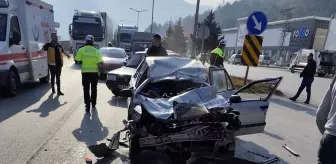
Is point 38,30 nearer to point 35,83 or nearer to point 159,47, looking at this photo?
point 35,83

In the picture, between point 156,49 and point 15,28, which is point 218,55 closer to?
point 156,49

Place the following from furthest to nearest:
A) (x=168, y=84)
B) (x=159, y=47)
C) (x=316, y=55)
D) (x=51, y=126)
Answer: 1. (x=316, y=55)
2. (x=159, y=47)
3. (x=51, y=126)
4. (x=168, y=84)

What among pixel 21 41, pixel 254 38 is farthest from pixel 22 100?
pixel 254 38

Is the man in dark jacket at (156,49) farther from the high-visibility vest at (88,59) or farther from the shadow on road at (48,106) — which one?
the shadow on road at (48,106)

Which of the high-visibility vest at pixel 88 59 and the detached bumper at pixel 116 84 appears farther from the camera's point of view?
the detached bumper at pixel 116 84

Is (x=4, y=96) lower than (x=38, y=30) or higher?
lower

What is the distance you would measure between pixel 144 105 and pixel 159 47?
14.4ft

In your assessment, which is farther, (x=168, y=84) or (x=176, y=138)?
(x=168, y=84)

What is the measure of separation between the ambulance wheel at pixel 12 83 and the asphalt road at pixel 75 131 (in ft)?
0.77

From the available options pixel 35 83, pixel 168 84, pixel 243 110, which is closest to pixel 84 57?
pixel 168 84

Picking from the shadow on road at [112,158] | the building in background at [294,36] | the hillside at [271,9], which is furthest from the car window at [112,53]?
the hillside at [271,9]

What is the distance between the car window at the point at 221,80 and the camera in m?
5.53

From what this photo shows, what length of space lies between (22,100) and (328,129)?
26.7ft

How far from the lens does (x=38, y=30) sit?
1117 centimetres
